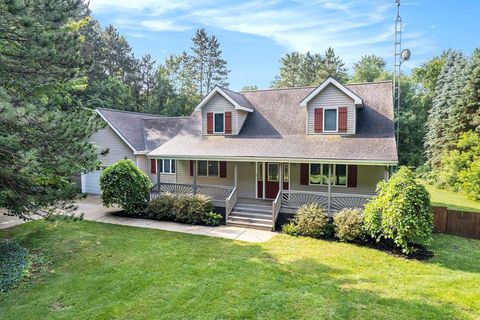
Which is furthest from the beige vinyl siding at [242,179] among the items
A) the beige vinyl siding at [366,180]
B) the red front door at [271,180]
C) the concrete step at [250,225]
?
the beige vinyl siding at [366,180]

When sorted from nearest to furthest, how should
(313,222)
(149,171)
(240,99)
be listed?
(313,222) → (240,99) → (149,171)

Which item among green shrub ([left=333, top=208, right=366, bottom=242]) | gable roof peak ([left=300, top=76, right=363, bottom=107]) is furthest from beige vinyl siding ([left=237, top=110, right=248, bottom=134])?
green shrub ([left=333, top=208, right=366, bottom=242])

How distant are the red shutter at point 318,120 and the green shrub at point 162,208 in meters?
7.55

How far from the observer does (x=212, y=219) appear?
44.0ft

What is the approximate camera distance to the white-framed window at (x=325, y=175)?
13.9 m

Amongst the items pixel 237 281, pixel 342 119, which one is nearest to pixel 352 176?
pixel 342 119

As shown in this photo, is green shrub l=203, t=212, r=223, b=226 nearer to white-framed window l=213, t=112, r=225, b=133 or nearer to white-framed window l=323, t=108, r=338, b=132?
white-framed window l=213, t=112, r=225, b=133

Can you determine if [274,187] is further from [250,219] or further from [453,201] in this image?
[453,201]

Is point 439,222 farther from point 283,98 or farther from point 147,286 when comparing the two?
point 147,286

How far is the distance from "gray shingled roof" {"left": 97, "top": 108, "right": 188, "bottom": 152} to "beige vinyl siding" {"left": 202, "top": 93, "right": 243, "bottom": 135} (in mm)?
5475

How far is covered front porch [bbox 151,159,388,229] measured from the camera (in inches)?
503

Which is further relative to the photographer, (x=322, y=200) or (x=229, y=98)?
(x=229, y=98)

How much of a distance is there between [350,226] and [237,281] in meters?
5.35

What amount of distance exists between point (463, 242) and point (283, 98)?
35.8ft
